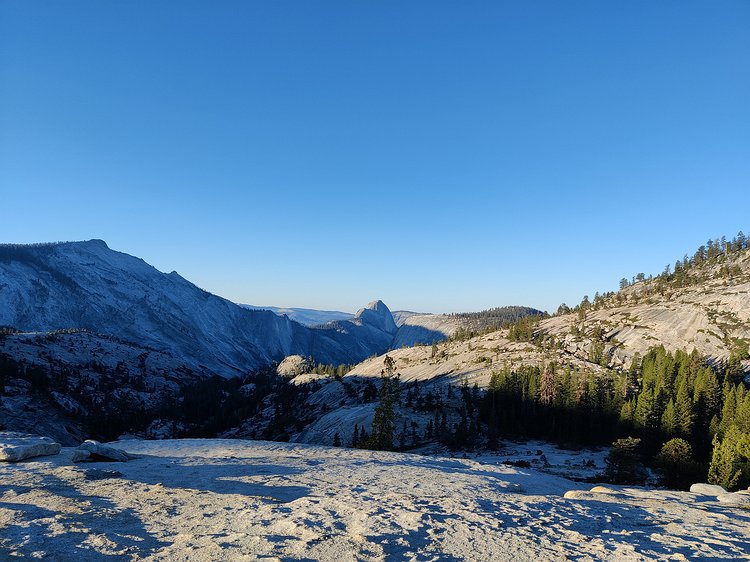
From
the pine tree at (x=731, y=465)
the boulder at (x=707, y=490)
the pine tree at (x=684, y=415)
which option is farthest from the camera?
the pine tree at (x=684, y=415)

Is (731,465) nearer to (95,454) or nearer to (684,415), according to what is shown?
(684,415)

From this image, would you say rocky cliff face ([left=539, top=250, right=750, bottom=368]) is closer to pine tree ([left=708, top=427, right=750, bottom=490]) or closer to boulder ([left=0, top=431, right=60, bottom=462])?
pine tree ([left=708, top=427, right=750, bottom=490])

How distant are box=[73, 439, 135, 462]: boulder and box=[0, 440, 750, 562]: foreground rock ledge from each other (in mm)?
1008

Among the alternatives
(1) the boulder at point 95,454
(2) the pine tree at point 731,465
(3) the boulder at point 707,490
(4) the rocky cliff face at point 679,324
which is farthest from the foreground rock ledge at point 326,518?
(4) the rocky cliff face at point 679,324

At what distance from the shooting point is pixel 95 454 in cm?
2697

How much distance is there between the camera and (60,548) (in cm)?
1234

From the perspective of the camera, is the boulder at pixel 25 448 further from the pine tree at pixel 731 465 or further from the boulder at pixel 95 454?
the pine tree at pixel 731 465

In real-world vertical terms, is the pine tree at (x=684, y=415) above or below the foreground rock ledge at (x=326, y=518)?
below

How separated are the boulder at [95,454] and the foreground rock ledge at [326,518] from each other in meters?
1.01

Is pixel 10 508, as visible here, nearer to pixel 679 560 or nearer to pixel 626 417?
pixel 679 560

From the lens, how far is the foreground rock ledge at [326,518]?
12.9 m

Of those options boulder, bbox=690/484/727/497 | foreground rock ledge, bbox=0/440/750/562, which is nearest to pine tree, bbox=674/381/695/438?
boulder, bbox=690/484/727/497

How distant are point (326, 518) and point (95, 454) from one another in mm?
20790

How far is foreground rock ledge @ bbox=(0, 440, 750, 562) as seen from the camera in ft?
42.4
